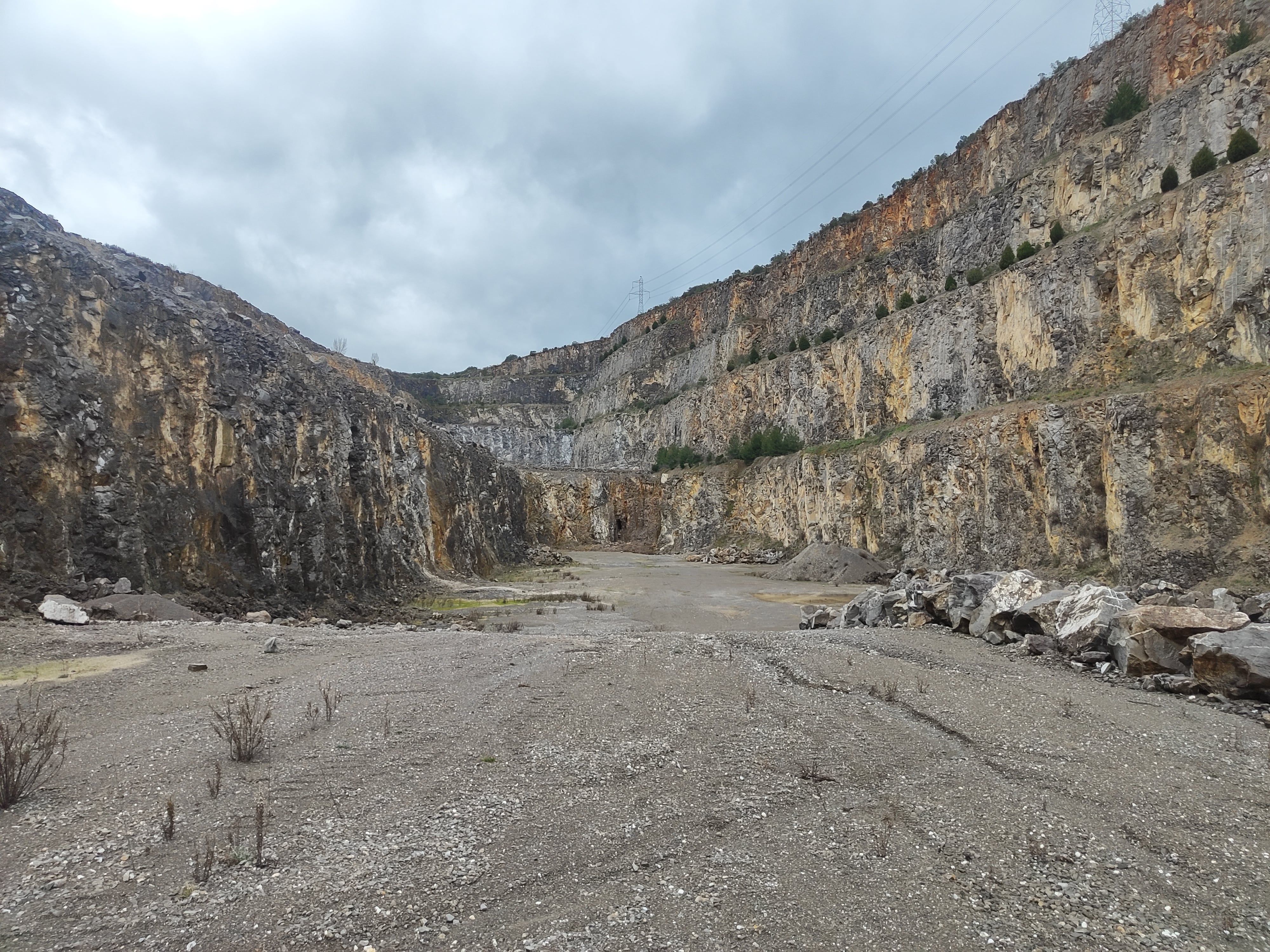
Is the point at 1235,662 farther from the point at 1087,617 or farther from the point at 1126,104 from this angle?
the point at 1126,104

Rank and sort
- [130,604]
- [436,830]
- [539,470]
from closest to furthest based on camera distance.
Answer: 1. [436,830]
2. [130,604]
3. [539,470]

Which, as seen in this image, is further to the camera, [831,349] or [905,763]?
[831,349]

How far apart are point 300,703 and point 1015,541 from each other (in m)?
25.9

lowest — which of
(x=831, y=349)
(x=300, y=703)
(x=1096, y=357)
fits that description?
(x=300, y=703)

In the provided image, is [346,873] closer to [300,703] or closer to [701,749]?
[701,749]

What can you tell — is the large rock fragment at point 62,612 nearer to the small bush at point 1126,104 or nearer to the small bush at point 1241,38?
the small bush at point 1241,38

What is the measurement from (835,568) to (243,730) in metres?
29.2

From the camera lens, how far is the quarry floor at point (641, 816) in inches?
145

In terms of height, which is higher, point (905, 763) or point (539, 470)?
point (539, 470)

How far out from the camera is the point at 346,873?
408cm

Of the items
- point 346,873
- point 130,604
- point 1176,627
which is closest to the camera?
point 346,873

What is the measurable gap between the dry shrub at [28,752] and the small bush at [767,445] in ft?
151

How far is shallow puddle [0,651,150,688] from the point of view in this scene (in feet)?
27.4

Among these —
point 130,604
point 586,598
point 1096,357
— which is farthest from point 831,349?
point 130,604
